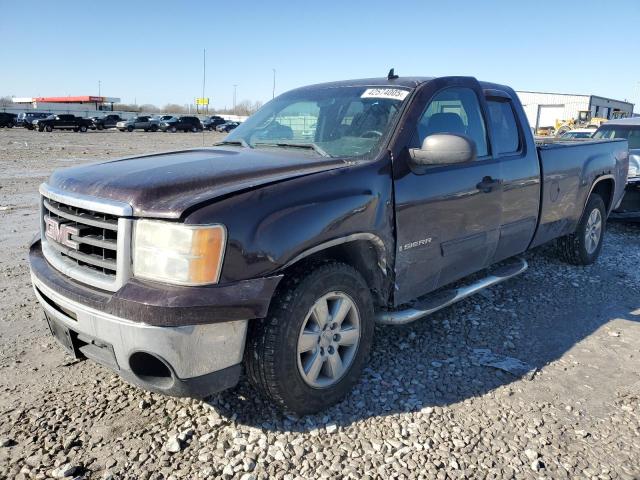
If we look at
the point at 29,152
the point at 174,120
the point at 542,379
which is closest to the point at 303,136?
the point at 542,379

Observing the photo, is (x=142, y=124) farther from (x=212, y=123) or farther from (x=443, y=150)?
(x=443, y=150)

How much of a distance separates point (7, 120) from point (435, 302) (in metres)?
47.7

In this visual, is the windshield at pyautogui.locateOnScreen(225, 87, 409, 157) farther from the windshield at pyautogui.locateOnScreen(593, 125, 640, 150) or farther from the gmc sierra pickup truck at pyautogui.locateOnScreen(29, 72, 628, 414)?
the windshield at pyautogui.locateOnScreen(593, 125, 640, 150)

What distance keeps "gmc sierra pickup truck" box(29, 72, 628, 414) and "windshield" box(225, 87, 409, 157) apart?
15mm

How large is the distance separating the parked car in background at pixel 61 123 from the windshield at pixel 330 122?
41.3m

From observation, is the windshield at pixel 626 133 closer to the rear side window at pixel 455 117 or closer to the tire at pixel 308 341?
the rear side window at pixel 455 117

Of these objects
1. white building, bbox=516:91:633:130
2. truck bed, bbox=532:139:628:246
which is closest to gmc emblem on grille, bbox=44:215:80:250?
truck bed, bbox=532:139:628:246

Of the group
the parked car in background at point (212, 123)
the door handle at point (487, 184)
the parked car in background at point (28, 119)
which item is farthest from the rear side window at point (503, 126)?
the parked car in background at point (212, 123)

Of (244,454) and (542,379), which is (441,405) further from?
(244,454)

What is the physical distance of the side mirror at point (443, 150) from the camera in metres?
3.15

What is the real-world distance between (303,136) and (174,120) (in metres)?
45.8

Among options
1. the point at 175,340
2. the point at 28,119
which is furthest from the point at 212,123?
the point at 175,340

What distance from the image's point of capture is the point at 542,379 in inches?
135

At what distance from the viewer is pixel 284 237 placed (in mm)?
2520
